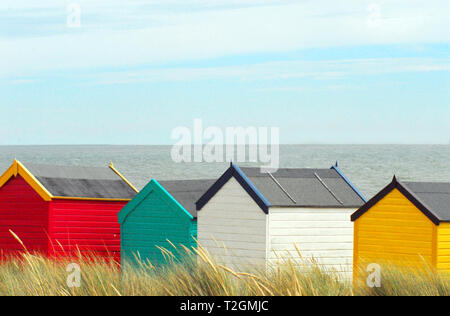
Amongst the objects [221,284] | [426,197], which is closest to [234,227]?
[426,197]

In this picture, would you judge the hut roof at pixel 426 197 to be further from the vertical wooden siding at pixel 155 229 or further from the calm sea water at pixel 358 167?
the calm sea water at pixel 358 167

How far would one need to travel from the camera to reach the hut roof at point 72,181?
16.9 m

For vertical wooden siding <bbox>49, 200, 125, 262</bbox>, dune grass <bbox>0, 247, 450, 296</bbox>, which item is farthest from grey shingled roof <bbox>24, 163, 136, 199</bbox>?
dune grass <bbox>0, 247, 450, 296</bbox>

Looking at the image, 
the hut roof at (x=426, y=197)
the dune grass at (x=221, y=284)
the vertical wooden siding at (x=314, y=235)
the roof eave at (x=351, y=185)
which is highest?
the roof eave at (x=351, y=185)

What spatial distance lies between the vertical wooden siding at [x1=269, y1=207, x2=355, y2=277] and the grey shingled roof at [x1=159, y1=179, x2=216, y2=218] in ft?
6.64

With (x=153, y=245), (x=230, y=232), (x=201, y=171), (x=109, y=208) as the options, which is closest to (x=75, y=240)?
(x=109, y=208)

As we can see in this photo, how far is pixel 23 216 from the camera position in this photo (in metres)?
17.2

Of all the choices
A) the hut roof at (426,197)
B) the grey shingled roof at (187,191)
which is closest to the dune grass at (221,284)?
the hut roof at (426,197)

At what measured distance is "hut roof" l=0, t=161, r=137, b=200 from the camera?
55.3ft

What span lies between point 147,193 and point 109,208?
2.27m

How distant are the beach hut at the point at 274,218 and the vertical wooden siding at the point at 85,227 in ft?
11.6

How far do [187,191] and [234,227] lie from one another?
2.13 meters

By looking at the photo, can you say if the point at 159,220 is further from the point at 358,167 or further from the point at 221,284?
the point at 358,167
